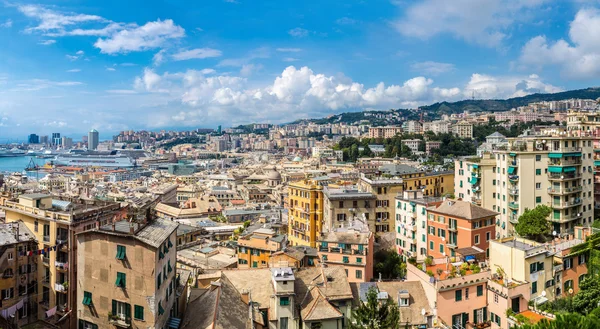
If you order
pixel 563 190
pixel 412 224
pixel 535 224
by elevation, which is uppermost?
pixel 563 190

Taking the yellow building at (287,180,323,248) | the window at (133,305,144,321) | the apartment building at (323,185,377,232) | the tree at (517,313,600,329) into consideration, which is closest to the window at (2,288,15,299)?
the window at (133,305,144,321)

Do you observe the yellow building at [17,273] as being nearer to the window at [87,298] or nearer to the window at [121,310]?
the window at [87,298]

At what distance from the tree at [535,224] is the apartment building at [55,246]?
24.3m

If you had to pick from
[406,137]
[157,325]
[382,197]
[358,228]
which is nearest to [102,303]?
[157,325]

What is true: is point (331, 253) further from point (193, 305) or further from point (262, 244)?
point (193, 305)

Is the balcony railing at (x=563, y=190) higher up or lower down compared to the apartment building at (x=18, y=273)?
higher up

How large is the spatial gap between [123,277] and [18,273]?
916 centimetres

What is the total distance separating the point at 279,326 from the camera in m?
19.5

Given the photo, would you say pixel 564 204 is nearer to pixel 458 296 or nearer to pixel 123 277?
pixel 458 296

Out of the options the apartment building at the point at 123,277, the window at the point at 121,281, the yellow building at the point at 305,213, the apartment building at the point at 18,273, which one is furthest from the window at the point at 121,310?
the yellow building at the point at 305,213

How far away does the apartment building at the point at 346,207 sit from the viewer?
33.8 metres

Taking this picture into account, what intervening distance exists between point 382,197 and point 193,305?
20.3m

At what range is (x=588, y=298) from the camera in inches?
739

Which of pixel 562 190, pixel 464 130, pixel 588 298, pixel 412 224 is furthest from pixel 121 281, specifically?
pixel 464 130
